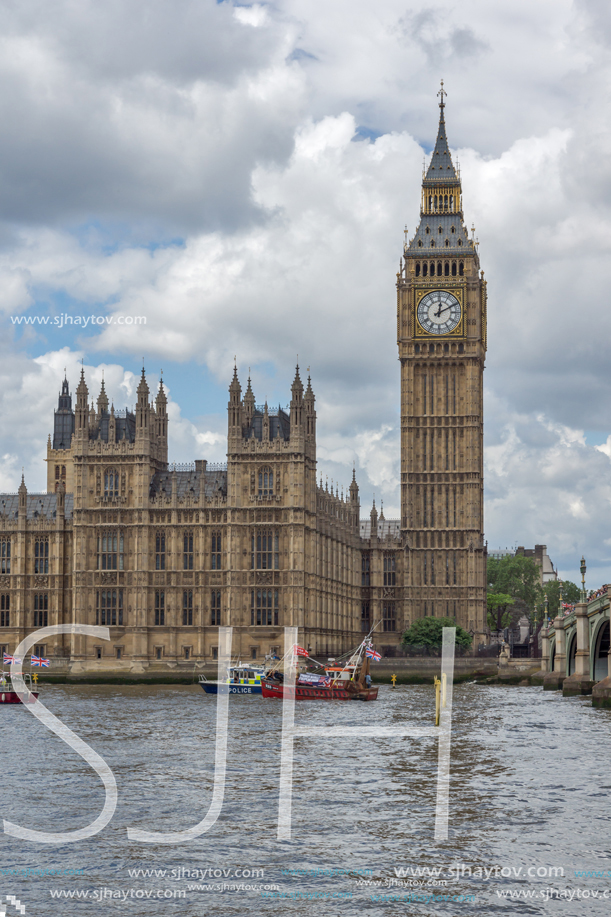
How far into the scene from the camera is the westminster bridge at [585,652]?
7158 cm

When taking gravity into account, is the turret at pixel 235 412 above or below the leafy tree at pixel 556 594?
above

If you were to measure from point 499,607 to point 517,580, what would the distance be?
12.6 meters

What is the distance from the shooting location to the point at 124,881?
25172 mm

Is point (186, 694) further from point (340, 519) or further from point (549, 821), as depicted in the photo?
point (549, 821)

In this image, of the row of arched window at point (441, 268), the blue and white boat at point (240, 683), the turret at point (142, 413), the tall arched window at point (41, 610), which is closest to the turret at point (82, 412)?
the turret at point (142, 413)

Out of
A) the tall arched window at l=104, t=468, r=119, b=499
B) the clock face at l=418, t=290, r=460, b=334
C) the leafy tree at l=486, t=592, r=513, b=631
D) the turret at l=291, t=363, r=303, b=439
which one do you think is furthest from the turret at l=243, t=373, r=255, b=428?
the leafy tree at l=486, t=592, r=513, b=631

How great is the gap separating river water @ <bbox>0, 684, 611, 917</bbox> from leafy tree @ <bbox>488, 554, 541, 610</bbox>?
118 meters

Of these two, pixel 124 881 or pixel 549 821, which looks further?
pixel 549 821

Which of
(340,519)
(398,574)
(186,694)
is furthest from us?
(398,574)

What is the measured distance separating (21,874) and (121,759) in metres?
17.6

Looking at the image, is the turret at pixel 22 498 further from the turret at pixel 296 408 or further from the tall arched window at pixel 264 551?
the turret at pixel 296 408

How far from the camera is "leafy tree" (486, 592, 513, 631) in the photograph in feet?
523

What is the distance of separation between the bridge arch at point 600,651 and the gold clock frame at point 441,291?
50689mm

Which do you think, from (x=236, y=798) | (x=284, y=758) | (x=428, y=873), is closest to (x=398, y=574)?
(x=284, y=758)
